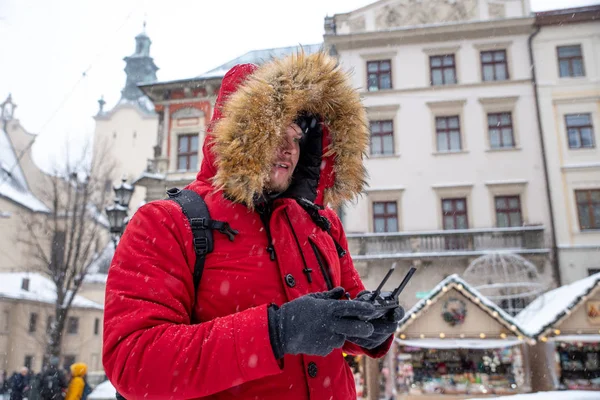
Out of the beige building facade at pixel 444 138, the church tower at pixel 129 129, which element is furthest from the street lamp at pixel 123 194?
the church tower at pixel 129 129

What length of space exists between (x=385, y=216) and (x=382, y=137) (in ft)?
12.2

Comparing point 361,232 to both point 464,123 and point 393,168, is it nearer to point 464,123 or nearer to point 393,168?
point 393,168

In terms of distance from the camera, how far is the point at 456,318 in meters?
11.7

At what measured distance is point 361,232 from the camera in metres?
20.5

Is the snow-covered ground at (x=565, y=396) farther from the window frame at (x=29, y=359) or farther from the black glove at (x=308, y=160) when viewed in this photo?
the window frame at (x=29, y=359)

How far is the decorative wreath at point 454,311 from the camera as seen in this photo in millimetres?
11734

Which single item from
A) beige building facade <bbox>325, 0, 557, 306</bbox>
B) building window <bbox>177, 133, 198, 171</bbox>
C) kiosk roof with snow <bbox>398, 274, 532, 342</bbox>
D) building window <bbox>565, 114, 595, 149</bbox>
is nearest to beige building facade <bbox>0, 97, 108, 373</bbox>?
building window <bbox>177, 133, 198, 171</bbox>

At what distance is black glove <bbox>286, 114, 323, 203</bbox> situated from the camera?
204cm

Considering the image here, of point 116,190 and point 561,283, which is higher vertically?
point 116,190

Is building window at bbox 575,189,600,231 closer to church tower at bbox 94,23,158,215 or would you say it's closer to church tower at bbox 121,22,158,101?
church tower at bbox 94,23,158,215

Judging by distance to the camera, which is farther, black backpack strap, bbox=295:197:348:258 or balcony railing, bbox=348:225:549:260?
balcony railing, bbox=348:225:549:260

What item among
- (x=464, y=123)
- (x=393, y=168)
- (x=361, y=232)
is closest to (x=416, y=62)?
→ (x=464, y=123)

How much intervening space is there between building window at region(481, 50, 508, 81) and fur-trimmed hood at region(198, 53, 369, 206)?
857 inches

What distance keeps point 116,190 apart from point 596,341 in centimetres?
1136
